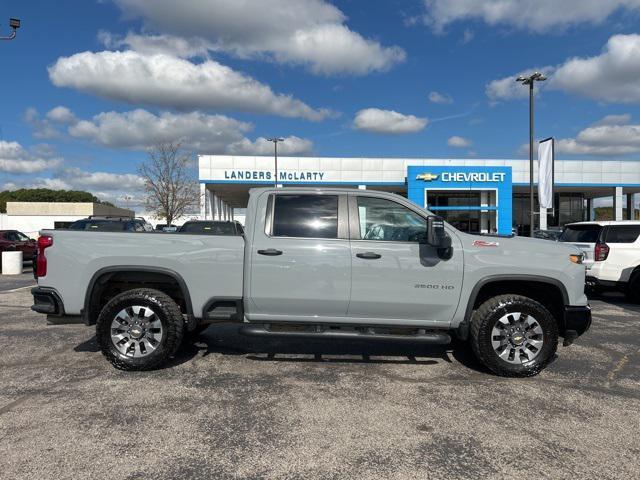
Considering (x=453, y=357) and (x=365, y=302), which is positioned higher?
(x=365, y=302)

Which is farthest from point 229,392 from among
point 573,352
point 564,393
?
point 573,352

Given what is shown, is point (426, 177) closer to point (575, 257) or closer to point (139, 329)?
point (575, 257)

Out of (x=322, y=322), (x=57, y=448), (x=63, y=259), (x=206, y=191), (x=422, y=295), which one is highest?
(x=206, y=191)

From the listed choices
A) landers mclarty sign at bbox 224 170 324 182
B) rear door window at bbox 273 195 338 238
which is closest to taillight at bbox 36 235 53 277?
rear door window at bbox 273 195 338 238

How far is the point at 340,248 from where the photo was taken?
15.6 ft

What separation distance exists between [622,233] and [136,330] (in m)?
9.35

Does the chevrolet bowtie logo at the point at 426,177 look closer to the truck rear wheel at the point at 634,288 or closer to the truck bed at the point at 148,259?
the truck rear wheel at the point at 634,288

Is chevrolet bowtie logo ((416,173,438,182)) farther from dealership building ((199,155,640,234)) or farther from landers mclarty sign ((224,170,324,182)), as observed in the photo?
landers mclarty sign ((224,170,324,182))

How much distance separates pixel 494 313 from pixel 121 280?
3993mm

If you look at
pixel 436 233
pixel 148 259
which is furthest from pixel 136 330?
pixel 436 233

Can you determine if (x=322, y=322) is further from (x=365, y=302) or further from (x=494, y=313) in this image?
(x=494, y=313)

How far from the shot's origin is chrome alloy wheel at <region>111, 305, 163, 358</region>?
4914 millimetres

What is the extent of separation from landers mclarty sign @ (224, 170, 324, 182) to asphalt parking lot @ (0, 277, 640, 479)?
29609 millimetres

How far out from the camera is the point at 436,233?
4.51 metres
